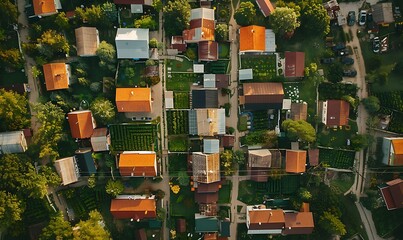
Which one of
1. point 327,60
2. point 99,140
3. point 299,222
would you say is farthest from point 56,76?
point 299,222

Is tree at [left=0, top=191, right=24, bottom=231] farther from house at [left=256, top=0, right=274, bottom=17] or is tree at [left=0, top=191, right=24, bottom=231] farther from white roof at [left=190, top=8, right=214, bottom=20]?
house at [left=256, top=0, right=274, bottom=17]

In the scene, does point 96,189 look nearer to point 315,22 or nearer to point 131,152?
point 131,152

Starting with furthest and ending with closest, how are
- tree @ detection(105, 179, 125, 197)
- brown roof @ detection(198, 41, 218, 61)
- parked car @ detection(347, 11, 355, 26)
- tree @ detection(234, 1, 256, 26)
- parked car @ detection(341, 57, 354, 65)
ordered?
parked car @ detection(341, 57, 354, 65), parked car @ detection(347, 11, 355, 26), tree @ detection(105, 179, 125, 197), brown roof @ detection(198, 41, 218, 61), tree @ detection(234, 1, 256, 26)

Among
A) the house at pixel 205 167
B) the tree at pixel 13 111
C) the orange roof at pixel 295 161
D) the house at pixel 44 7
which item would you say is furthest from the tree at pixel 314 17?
the tree at pixel 13 111

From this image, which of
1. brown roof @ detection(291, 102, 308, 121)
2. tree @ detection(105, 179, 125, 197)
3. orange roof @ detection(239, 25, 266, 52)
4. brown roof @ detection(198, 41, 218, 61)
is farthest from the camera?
brown roof @ detection(291, 102, 308, 121)

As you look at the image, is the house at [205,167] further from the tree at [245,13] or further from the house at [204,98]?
the tree at [245,13]

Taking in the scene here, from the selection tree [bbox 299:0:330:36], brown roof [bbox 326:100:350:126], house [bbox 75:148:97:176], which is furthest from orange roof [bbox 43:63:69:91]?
brown roof [bbox 326:100:350:126]
